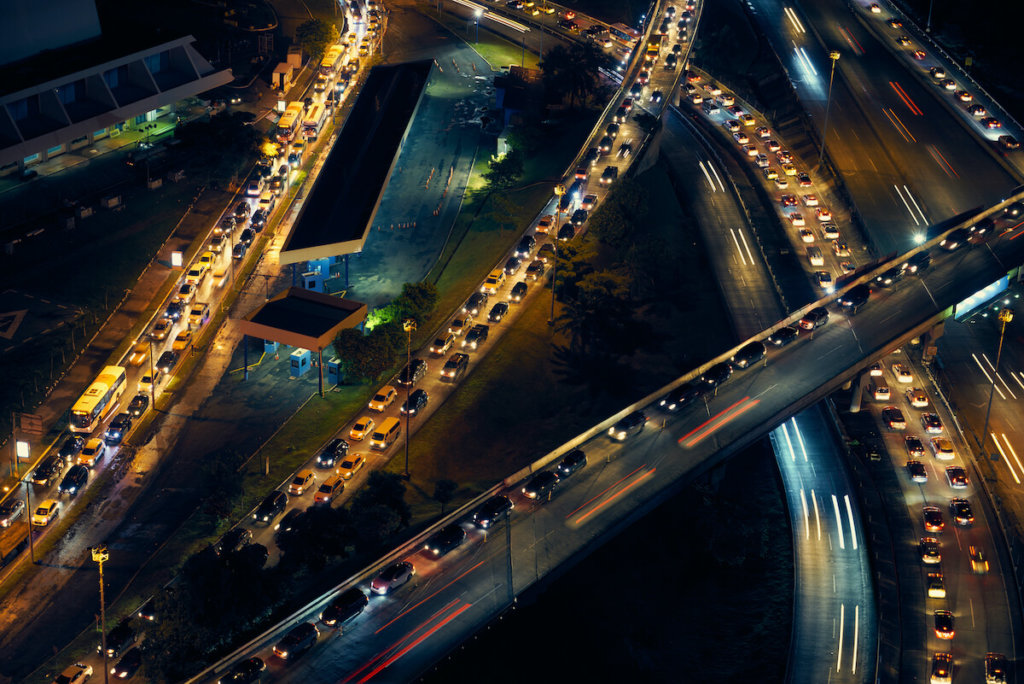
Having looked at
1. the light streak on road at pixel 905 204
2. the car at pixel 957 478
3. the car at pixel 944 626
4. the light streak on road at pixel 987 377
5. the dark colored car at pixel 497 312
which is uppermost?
the light streak on road at pixel 905 204

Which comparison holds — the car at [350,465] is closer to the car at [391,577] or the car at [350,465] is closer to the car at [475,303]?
the car at [391,577]

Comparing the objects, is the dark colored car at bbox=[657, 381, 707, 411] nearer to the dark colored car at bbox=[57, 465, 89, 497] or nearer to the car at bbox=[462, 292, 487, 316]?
the car at bbox=[462, 292, 487, 316]

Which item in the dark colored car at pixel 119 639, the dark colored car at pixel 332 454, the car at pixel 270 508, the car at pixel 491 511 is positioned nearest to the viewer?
the dark colored car at pixel 119 639

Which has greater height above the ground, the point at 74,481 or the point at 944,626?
the point at 74,481

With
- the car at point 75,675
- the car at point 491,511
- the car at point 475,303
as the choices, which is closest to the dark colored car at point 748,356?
the car at point 491,511

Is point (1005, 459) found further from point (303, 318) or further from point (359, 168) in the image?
point (359, 168)

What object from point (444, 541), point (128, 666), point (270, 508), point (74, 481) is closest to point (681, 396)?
point (444, 541)
